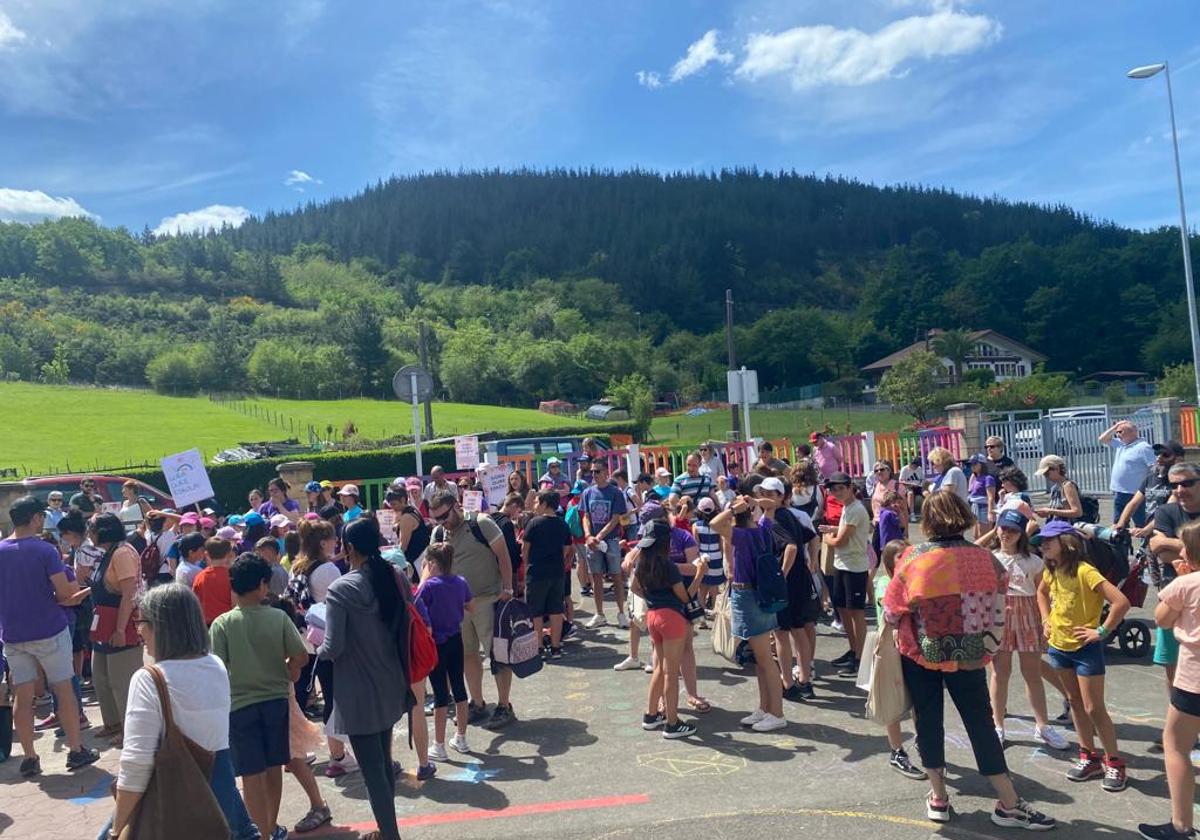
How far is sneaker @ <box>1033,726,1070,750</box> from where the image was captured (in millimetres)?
5246

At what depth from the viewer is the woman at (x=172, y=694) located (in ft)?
9.80

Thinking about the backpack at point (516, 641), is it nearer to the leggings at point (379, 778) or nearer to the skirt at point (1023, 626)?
the leggings at point (379, 778)

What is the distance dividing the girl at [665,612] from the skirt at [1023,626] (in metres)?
2.09

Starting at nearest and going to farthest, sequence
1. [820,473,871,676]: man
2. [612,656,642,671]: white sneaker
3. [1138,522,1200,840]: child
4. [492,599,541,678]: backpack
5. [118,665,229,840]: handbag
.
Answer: [118,665,229,840]: handbag → [1138,522,1200,840]: child → [492,599,541,678]: backpack → [820,473,871,676]: man → [612,656,642,671]: white sneaker

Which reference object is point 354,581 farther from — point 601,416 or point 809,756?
point 601,416

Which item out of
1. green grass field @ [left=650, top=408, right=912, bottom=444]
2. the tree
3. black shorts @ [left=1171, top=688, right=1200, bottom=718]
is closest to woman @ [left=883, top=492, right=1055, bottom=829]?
black shorts @ [left=1171, top=688, right=1200, bottom=718]

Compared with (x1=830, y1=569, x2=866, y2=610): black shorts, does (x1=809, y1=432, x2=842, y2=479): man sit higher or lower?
higher

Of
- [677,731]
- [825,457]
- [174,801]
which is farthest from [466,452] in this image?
[174,801]

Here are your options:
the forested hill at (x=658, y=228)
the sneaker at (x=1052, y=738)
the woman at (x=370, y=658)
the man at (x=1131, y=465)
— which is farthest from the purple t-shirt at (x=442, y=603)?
the forested hill at (x=658, y=228)

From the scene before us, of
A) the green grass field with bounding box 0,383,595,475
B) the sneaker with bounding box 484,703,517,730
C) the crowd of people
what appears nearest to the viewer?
the crowd of people

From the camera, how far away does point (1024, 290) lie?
105m

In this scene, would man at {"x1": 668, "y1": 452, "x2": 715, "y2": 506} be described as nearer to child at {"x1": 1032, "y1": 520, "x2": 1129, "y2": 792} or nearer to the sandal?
child at {"x1": 1032, "y1": 520, "x2": 1129, "y2": 792}

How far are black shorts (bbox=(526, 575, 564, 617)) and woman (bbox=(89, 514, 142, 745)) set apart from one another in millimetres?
3295

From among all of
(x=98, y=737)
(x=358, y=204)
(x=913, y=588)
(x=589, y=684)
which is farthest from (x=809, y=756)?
(x=358, y=204)
